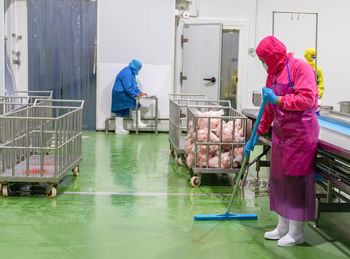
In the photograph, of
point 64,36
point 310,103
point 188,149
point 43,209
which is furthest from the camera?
point 64,36

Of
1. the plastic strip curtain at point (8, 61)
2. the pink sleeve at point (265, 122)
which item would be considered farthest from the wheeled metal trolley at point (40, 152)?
the plastic strip curtain at point (8, 61)

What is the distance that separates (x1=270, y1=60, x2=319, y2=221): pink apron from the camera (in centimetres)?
318

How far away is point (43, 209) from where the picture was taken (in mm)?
4117

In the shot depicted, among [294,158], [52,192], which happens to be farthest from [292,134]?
[52,192]

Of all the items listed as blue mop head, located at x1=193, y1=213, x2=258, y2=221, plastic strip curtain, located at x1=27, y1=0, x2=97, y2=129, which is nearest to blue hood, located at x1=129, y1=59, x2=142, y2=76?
plastic strip curtain, located at x1=27, y1=0, x2=97, y2=129

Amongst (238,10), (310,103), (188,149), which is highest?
(238,10)

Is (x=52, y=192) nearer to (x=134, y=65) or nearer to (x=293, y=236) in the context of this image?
(x=293, y=236)

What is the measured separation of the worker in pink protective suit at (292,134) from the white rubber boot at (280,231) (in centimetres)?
6

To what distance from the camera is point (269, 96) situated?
3.20 meters

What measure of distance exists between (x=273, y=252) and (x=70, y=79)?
251 inches

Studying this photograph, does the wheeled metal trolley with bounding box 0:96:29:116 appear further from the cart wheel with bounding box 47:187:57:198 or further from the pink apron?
the pink apron

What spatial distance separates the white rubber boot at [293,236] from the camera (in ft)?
11.0

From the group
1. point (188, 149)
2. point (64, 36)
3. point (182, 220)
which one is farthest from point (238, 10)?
point (182, 220)

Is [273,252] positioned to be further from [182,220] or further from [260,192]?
[260,192]
